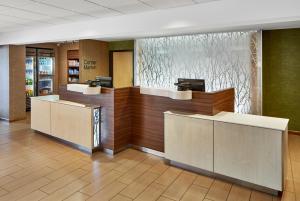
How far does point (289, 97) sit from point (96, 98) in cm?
452

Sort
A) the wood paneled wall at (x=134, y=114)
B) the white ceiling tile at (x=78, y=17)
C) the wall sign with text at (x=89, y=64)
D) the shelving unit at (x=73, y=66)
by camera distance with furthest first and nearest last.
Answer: the shelving unit at (x=73, y=66) < the wall sign with text at (x=89, y=64) < the white ceiling tile at (x=78, y=17) < the wood paneled wall at (x=134, y=114)

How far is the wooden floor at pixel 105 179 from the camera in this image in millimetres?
2945

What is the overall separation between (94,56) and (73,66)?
145 cm

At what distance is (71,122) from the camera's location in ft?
15.0

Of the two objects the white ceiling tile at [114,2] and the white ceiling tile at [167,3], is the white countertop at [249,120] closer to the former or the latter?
the white ceiling tile at [167,3]

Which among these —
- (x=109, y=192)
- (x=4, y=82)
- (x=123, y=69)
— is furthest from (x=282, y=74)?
(x=4, y=82)

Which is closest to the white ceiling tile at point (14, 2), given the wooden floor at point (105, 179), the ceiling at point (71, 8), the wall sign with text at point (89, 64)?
the ceiling at point (71, 8)

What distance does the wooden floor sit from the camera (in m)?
2.95

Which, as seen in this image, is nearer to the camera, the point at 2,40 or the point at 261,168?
the point at 261,168

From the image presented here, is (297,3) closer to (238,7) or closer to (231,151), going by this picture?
(238,7)

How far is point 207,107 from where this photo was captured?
3525 millimetres

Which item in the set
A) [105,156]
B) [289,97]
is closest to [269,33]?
[289,97]

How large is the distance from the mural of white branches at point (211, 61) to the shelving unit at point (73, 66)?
2.89 metres

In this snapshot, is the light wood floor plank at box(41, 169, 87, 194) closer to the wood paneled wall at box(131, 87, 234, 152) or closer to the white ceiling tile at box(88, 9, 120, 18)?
the wood paneled wall at box(131, 87, 234, 152)
